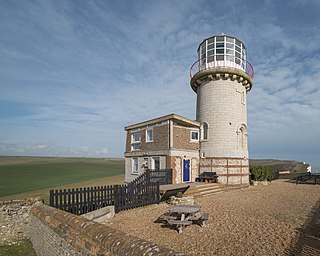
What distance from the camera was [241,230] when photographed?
26.8 ft

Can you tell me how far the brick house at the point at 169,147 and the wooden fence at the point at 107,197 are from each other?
15.0ft

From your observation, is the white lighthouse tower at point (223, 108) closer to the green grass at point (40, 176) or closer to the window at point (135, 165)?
the window at point (135, 165)

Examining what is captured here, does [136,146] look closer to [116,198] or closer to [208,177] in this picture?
[208,177]

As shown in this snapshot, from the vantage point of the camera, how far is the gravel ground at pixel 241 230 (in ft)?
21.5

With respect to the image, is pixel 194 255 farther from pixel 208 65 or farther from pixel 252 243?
pixel 208 65

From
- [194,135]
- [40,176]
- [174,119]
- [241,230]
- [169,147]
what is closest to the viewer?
[241,230]

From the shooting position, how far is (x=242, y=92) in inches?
839

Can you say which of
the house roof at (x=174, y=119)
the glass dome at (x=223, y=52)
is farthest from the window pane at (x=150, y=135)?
the glass dome at (x=223, y=52)

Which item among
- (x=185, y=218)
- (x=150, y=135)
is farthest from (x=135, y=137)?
(x=185, y=218)

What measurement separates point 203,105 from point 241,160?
6.34 m

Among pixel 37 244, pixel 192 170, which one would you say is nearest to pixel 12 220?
pixel 37 244

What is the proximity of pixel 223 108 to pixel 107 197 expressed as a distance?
43.2ft

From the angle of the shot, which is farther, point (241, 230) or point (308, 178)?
point (308, 178)

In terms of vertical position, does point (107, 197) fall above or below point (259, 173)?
below
